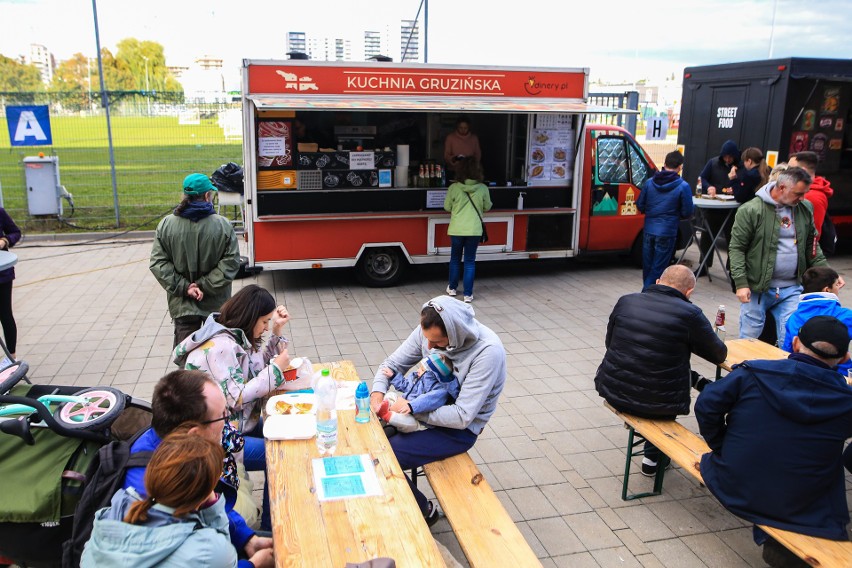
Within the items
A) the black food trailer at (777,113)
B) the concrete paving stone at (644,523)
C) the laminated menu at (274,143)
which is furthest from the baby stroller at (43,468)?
the black food trailer at (777,113)

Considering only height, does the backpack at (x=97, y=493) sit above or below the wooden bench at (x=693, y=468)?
above

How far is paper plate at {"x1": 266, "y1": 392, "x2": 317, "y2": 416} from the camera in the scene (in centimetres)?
354

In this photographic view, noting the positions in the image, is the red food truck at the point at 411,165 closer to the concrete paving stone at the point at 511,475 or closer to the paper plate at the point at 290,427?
the concrete paving stone at the point at 511,475

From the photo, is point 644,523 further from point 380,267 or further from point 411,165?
point 411,165

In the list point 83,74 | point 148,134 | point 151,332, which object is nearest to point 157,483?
point 151,332

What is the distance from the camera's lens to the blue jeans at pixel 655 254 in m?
8.13

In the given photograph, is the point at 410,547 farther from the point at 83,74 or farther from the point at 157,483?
the point at 83,74

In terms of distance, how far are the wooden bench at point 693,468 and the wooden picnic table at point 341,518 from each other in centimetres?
Answer: 167

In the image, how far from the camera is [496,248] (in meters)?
9.27

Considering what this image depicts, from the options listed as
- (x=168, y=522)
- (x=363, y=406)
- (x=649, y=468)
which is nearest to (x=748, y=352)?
(x=649, y=468)

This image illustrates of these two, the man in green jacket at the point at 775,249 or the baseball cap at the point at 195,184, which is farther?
the man in green jacket at the point at 775,249

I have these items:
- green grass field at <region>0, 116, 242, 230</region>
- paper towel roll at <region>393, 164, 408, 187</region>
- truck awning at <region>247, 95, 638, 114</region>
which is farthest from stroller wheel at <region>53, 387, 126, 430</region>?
green grass field at <region>0, 116, 242, 230</region>

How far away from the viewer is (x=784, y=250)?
535 cm

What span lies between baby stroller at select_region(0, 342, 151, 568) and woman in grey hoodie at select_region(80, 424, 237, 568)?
505 millimetres
